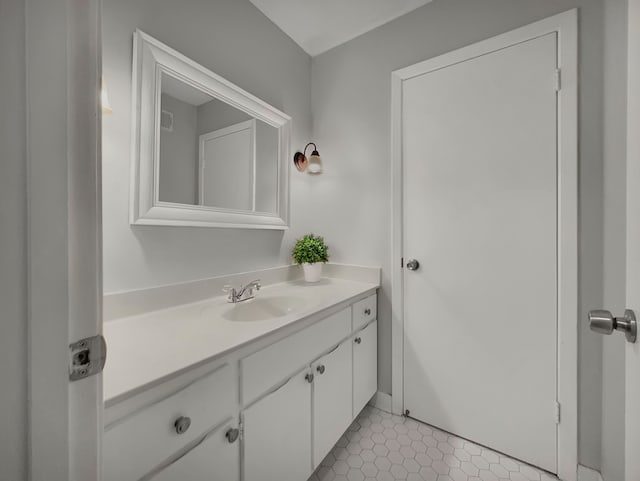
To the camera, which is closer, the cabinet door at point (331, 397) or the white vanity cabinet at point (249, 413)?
the white vanity cabinet at point (249, 413)

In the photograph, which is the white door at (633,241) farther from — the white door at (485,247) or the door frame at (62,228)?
the door frame at (62,228)

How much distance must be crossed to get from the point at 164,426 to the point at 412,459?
1.24m

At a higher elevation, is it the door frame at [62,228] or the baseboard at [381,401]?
the door frame at [62,228]

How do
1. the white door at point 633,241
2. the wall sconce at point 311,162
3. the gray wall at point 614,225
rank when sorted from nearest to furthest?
1. the white door at point 633,241
2. the gray wall at point 614,225
3. the wall sconce at point 311,162

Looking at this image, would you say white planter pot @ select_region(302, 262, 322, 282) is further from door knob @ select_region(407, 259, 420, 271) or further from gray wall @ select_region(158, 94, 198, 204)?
gray wall @ select_region(158, 94, 198, 204)

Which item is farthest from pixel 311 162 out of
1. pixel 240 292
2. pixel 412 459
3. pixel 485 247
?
pixel 412 459

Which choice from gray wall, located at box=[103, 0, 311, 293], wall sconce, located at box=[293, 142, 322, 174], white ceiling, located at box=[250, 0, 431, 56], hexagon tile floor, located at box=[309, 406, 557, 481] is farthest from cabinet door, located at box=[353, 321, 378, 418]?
white ceiling, located at box=[250, 0, 431, 56]

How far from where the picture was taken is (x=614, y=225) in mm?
1020

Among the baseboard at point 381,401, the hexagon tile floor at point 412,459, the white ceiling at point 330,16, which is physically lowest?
the hexagon tile floor at point 412,459

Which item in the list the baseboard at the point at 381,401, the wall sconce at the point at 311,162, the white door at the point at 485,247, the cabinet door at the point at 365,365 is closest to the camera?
the white door at the point at 485,247

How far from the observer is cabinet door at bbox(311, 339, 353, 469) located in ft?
3.83

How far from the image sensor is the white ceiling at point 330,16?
1.57 meters

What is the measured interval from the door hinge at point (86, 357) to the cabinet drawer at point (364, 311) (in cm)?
120

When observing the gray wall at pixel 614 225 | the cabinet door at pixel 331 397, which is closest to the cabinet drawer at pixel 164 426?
the cabinet door at pixel 331 397
